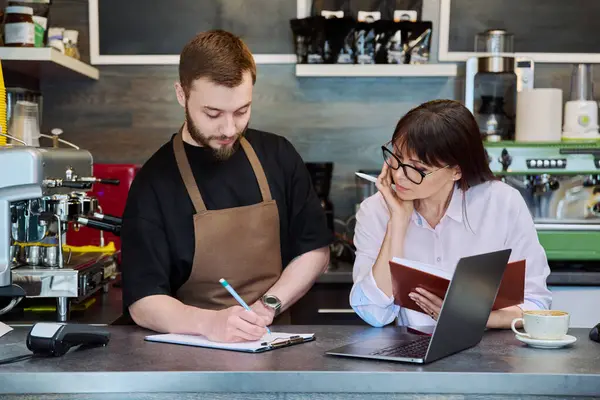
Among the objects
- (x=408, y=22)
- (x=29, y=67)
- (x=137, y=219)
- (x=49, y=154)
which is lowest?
(x=137, y=219)

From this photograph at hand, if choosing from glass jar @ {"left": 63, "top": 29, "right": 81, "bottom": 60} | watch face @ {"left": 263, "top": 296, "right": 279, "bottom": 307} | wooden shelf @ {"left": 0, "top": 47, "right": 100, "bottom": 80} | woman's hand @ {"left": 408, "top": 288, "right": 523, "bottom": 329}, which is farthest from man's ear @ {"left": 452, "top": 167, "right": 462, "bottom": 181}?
glass jar @ {"left": 63, "top": 29, "right": 81, "bottom": 60}

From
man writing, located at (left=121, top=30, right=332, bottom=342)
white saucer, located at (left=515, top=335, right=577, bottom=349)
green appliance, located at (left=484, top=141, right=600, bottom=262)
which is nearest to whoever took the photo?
white saucer, located at (left=515, top=335, right=577, bottom=349)

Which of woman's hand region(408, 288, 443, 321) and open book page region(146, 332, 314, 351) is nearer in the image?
open book page region(146, 332, 314, 351)

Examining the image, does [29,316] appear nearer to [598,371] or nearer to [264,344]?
[264,344]

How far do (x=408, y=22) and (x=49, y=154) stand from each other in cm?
183

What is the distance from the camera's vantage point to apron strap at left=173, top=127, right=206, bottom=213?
90.5 inches

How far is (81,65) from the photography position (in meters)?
3.45

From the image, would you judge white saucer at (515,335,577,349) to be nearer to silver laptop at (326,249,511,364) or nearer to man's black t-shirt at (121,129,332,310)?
silver laptop at (326,249,511,364)

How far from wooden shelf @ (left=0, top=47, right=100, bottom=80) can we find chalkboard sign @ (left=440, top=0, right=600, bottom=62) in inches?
60.3

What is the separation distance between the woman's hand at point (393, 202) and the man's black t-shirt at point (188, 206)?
0.67 ft

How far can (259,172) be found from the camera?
238cm

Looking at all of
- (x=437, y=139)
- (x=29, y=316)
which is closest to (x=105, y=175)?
(x=29, y=316)

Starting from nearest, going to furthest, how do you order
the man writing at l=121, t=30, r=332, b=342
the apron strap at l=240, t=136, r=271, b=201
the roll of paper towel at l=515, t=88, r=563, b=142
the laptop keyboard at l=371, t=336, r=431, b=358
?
1. the laptop keyboard at l=371, t=336, r=431, b=358
2. the man writing at l=121, t=30, r=332, b=342
3. the apron strap at l=240, t=136, r=271, b=201
4. the roll of paper towel at l=515, t=88, r=563, b=142

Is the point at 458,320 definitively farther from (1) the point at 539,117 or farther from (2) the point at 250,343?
(1) the point at 539,117
